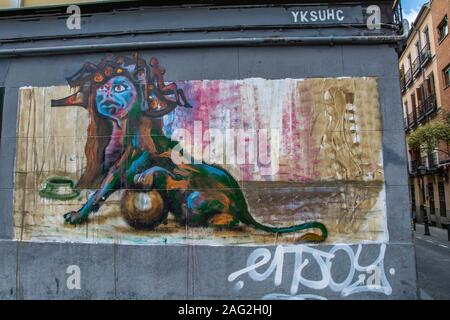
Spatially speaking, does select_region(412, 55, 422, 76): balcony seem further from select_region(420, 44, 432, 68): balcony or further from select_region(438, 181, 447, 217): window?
select_region(438, 181, 447, 217): window

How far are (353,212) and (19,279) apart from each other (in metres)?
5.91

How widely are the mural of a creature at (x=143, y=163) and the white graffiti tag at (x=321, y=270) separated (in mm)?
304

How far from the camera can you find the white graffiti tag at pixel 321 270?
20.0 feet

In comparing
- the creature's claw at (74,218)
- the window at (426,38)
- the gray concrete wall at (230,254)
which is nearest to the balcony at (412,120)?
the window at (426,38)

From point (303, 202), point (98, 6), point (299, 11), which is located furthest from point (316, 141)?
point (98, 6)

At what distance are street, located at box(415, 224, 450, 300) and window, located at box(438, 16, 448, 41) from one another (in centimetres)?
1294

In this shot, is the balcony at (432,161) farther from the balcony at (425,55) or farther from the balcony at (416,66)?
the balcony at (416,66)

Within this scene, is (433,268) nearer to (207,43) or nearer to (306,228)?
(306,228)

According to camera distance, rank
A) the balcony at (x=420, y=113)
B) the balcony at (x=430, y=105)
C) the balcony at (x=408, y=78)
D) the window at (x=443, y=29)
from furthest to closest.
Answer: the balcony at (x=408, y=78) < the balcony at (x=420, y=113) < the balcony at (x=430, y=105) < the window at (x=443, y=29)

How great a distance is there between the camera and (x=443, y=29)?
22.5m

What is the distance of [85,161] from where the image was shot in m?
6.76

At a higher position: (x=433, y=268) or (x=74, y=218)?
(x=74, y=218)

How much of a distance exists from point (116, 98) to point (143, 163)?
1.32 m

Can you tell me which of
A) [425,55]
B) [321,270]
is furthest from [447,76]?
[321,270]
